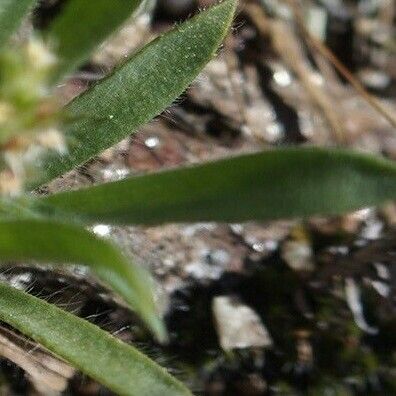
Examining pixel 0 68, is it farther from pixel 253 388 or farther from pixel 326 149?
pixel 253 388

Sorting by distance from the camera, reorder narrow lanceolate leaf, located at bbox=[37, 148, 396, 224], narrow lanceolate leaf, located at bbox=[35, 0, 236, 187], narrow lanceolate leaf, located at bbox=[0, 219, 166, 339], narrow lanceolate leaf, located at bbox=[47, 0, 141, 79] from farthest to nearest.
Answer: narrow lanceolate leaf, located at bbox=[35, 0, 236, 187] < narrow lanceolate leaf, located at bbox=[47, 0, 141, 79] < narrow lanceolate leaf, located at bbox=[37, 148, 396, 224] < narrow lanceolate leaf, located at bbox=[0, 219, 166, 339]

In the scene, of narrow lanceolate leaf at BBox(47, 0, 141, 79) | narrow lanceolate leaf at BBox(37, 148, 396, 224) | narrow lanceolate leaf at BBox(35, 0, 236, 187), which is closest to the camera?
narrow lanceolate leaf at BBox(37, 148, 396, 224)

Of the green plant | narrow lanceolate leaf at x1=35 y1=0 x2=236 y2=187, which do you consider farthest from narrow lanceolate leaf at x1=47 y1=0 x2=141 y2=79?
narrow lanceolate leaf at x1=35 y1=0 x2=236 y2=187

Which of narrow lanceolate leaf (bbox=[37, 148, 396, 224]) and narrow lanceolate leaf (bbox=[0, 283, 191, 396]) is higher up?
narrow lanceolate leaf (bbox=[37, 148, 396, 224])

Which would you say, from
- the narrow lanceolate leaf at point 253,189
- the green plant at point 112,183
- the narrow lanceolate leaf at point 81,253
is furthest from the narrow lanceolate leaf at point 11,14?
the narrow lanceolate leaf at point 81,253

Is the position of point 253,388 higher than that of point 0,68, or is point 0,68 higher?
point 0,68

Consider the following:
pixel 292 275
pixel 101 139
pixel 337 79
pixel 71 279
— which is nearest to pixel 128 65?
pixel 101 139

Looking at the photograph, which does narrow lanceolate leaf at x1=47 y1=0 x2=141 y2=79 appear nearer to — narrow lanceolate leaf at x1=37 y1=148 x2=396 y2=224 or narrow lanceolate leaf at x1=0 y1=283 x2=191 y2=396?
narrow lanceolate leaf at x1=37 y1=148 x2=396 y2=224
